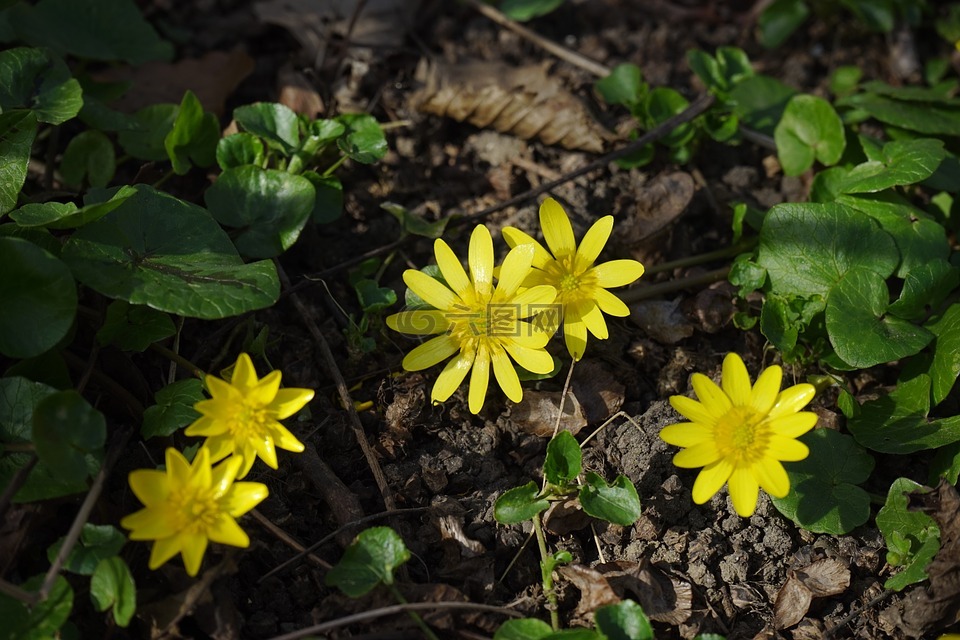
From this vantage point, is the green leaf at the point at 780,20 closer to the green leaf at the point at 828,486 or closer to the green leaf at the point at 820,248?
the green leaf at the point at 820,248

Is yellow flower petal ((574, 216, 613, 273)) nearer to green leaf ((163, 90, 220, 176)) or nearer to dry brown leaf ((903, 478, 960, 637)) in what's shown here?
dry brown leaf ((903, 478, 960, 637))

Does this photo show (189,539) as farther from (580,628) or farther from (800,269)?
(800,269)

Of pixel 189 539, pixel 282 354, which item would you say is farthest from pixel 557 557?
pixel 282 354

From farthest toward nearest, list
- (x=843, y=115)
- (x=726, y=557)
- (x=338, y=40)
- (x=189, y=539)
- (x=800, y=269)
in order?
1. (x=338, y=40)
2. (x=843, y=115)
3. (x=800, y=269)
4. (x=726, y=557)
5. (x=189, y=539)

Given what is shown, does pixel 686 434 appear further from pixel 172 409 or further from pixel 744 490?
pixel 172 409

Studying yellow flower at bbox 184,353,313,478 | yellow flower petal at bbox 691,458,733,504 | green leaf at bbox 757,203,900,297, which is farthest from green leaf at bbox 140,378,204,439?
green leaf at bbox 757,203,900,297

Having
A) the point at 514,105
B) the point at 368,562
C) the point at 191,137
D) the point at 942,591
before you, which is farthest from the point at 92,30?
the point at 942,591
